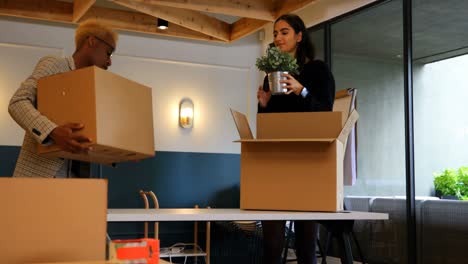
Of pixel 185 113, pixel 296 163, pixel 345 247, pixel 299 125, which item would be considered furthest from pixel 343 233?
pixel 185 113

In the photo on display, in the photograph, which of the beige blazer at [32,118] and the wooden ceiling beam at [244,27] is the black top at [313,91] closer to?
the beige blazer at [32,118]

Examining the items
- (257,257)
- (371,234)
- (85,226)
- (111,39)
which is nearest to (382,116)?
(371,234)

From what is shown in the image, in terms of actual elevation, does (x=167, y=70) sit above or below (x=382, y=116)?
above

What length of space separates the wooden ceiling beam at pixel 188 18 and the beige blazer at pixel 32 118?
329 centimetres

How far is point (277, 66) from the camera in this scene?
2.09 m

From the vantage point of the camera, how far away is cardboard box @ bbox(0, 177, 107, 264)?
117 cm

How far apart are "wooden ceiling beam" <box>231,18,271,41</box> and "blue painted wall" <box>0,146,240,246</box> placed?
132 cm

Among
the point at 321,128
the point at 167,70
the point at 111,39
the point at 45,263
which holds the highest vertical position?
the point at 167,70

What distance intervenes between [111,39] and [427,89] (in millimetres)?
3181

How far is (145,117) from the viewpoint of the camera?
1.92 meters

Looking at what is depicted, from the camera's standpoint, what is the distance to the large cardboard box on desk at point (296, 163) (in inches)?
80.2

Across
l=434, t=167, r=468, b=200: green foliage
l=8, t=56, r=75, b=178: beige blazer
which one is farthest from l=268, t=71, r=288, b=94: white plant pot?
l=434, t=167, r=468, b=200: green foliage

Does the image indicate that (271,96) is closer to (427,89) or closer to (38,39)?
(427,89)

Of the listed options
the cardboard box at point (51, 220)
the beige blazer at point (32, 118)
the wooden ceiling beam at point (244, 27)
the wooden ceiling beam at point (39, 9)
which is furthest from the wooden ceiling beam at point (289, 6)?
the cardboard box at point (51, 220)
